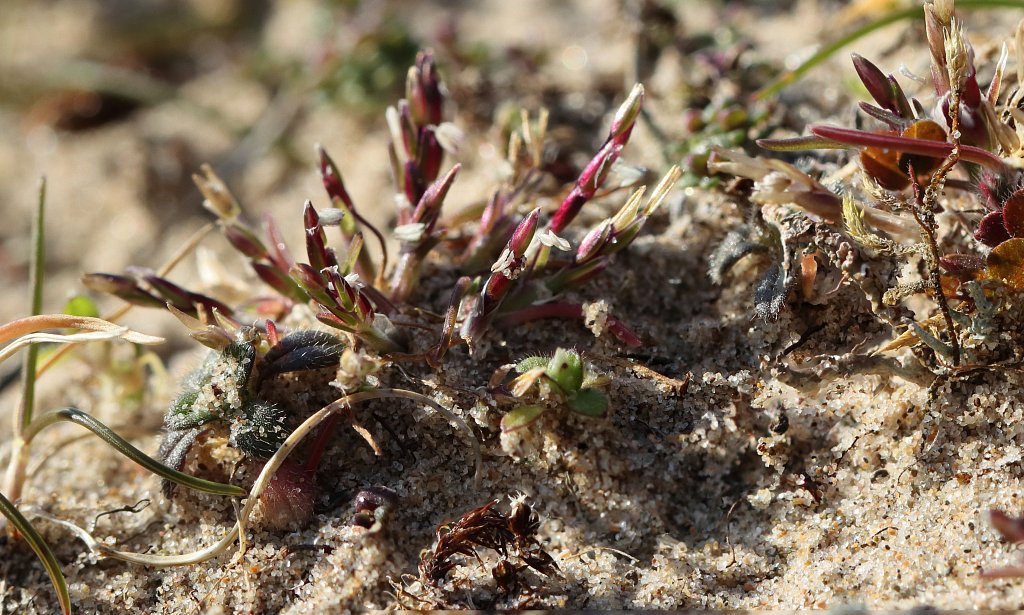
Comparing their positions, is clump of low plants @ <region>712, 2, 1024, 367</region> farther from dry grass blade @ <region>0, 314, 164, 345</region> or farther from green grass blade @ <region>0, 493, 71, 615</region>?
green grass blade @ <region>0, 493, 71, 615</region>

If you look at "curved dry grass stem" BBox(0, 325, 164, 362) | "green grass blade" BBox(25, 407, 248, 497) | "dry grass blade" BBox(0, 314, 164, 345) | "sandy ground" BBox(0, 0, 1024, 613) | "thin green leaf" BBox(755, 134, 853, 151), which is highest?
"dry grass blade" BBox(0, 314, 164, 345)

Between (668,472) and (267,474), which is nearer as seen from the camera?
(267,474)

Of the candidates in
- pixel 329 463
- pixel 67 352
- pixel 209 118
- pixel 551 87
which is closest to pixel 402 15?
pixel 209 118

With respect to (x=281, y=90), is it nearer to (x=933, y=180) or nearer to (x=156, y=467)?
(x=156, y=467)

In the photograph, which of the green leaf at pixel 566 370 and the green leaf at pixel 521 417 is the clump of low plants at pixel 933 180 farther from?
the green leaf at pixel 521 417

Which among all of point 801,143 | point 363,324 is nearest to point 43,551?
point 363,324

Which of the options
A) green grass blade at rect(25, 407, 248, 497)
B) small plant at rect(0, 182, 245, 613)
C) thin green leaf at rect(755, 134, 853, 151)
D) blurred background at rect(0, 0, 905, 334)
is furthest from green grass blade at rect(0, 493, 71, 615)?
thin green leaf at rect(755, 134, 853, 151)

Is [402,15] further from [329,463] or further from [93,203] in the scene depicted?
[329,463]
